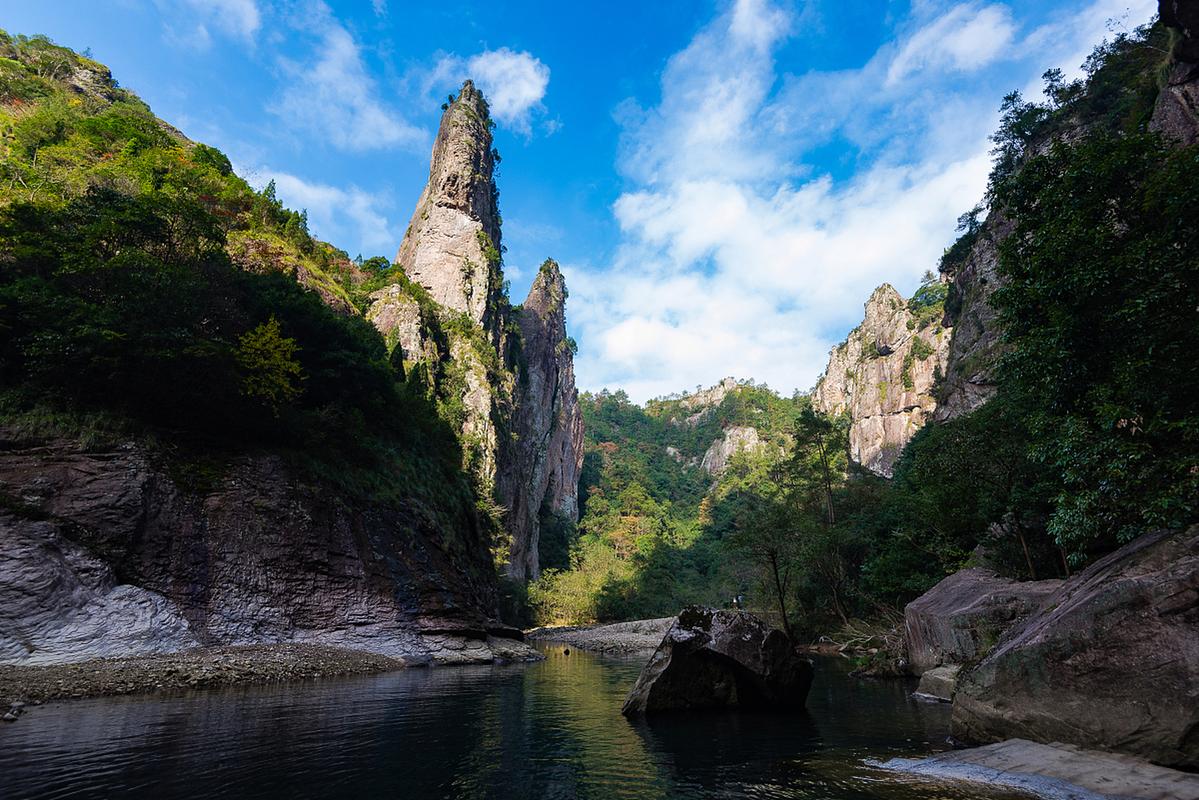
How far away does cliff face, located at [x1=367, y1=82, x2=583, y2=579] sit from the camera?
224 ft

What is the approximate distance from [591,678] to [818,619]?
2403 centimetres

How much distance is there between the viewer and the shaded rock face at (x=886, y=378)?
94.2 metres

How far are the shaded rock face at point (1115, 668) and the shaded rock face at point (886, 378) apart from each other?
83737 millimetres

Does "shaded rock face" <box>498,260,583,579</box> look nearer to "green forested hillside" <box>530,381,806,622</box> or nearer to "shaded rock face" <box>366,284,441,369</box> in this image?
"green forested hillside" <box>530,381,806,622</box>

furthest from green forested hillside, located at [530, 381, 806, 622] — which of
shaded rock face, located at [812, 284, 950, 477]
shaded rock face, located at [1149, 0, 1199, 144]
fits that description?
shaded rock face, located at [1149, 0, 1199, 144]

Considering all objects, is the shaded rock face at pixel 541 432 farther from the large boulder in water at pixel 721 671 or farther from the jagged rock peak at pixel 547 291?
the large boulder in water at pixel 721 671

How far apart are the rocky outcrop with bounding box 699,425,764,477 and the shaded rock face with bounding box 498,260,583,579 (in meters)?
45.4

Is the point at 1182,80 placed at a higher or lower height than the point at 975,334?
lower

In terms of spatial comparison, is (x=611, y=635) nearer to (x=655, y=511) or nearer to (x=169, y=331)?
(x=169, y=331)

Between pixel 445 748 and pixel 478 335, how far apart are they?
71.1m

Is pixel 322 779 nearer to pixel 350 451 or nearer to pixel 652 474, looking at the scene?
pixel 350 451

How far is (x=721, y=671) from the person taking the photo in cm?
1578

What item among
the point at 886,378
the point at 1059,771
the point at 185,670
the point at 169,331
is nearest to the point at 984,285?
the point at 886,378

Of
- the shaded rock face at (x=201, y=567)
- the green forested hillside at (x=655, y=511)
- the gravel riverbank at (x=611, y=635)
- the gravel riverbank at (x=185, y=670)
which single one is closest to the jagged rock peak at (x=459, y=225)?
the green forested hillside at (x=655, y=511)
